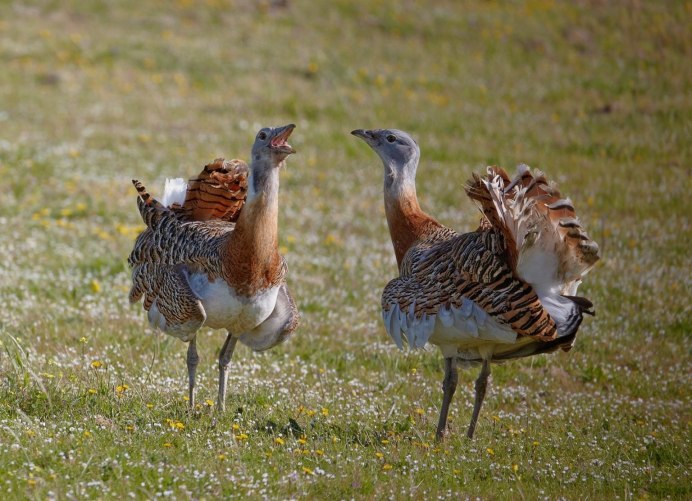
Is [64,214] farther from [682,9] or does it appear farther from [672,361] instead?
[682,9]

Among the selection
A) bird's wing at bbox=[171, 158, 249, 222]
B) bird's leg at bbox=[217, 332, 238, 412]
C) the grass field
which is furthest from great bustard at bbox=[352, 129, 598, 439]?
bird's wing at bbox=[171, 158, 249, 222]

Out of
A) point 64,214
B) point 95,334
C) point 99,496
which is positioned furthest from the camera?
point 64,214

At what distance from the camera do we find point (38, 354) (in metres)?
7.15

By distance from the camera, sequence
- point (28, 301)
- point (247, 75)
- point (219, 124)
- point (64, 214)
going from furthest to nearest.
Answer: point (247, 75)
point (219, 124)
point (64, 214)
point (28, 301)

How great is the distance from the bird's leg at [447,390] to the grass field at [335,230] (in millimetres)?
260

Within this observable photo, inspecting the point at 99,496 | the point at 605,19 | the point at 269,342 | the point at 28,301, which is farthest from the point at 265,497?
the point at 605,19

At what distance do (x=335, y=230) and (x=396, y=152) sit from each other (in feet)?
14.9

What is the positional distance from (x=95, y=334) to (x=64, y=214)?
3.70 metres

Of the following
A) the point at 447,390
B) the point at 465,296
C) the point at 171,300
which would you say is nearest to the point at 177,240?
the point at 171,300

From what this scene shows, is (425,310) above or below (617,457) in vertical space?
above

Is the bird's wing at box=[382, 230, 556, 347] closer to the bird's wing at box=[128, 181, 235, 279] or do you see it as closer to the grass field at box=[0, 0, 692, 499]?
the grass field at box=[0, 0, 692, 499]

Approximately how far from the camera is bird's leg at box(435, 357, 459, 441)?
249 inches

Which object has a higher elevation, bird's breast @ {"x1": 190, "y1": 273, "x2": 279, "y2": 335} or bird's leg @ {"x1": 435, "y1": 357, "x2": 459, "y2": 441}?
bird's breast @ {"x1": 190, "y1": 273, "x2": 279, "y2": 335}

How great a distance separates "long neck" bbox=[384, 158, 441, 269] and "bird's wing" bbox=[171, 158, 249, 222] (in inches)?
43.8
